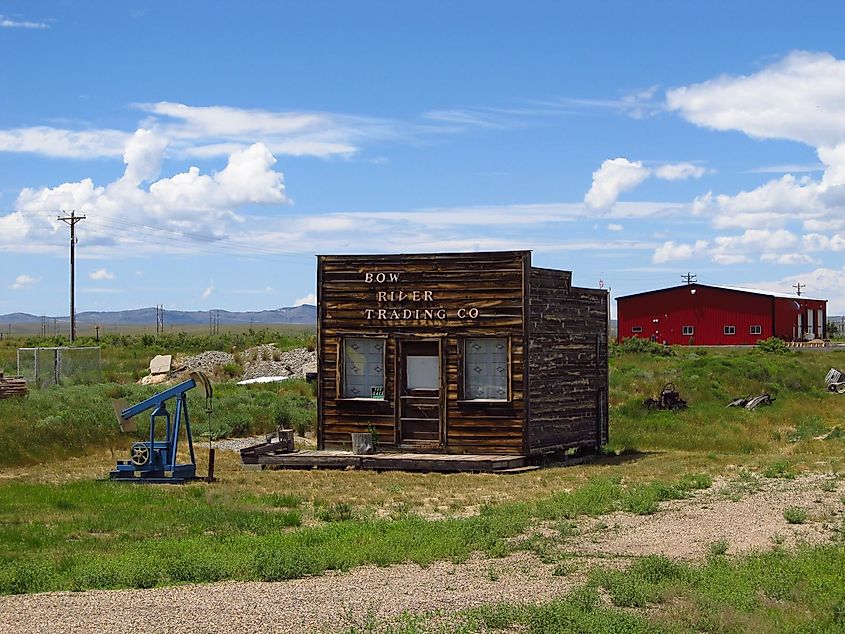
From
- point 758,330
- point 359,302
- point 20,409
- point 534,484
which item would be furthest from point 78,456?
point 758,330

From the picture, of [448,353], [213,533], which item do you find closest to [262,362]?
[448,353]

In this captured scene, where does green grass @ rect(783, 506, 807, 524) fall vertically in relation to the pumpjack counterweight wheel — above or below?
below

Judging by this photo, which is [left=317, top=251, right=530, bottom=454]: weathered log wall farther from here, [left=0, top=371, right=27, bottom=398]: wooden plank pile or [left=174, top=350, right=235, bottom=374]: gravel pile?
[left=174, top=350, right=235, bottom=374]: gravel pile

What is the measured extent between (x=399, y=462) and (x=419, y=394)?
152cm

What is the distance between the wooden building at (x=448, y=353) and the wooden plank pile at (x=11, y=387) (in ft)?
37.5

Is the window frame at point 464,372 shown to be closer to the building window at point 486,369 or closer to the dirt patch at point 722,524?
the building window at point 486,369

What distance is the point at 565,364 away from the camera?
73.2ft

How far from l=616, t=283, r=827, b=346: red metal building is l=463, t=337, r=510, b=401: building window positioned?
144ft

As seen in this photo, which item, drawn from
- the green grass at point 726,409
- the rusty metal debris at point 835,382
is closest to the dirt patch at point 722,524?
the green grass at point 726,409

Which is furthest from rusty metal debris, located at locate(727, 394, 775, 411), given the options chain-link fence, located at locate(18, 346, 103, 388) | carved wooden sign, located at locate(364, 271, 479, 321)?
chain-link fence, located at locate(18, 346, 103, 388)

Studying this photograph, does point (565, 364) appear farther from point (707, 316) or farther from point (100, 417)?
point (707, 316)

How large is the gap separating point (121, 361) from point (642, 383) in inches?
1116

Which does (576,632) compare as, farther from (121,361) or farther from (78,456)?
(121,361)

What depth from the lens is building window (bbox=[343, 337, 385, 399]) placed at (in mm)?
21891
